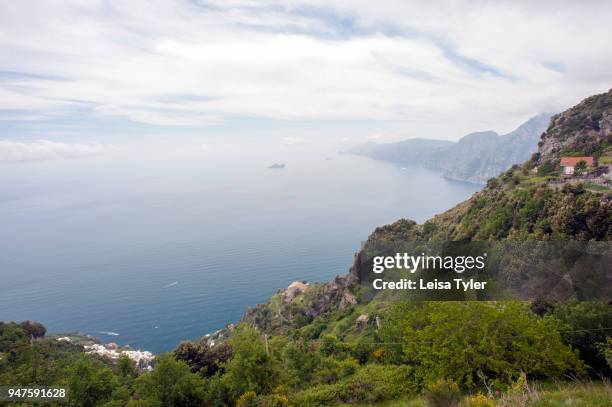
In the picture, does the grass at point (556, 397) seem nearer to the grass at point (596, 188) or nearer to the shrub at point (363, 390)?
the shrub at point (363, 390)

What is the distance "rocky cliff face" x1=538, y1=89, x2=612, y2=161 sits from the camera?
48094 millimetres

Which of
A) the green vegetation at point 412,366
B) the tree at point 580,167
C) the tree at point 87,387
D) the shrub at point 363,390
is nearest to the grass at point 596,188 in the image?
the tree at point 580,167

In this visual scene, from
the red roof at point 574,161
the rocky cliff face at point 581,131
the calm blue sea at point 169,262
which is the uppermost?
the rocky cliff face at point 581,131

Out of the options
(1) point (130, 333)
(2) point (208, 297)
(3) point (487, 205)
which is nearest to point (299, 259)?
(2) point (208, 297)

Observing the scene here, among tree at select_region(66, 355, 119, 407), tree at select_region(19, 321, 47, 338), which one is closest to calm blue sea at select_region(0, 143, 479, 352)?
tree at select_region(19, 321, 47, 338)

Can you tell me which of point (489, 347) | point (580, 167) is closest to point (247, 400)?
point (489, 347)

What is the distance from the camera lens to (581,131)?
172 feet

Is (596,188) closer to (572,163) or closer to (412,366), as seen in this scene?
(572,163)

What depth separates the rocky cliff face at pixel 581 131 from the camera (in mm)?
48094

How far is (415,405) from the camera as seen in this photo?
582 inches

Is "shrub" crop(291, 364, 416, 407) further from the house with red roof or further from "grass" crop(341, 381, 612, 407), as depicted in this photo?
the house with red roof

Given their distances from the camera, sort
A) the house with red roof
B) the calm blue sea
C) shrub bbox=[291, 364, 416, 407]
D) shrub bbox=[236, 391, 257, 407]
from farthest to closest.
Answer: the calm blue sea, the house with red roof, shrub bbox=[236, 391, 257, 407], shrub bbox=[291, 364, 416, 407]

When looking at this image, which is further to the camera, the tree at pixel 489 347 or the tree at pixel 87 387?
the tree at pixel 87 387

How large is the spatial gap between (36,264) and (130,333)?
245 ft
